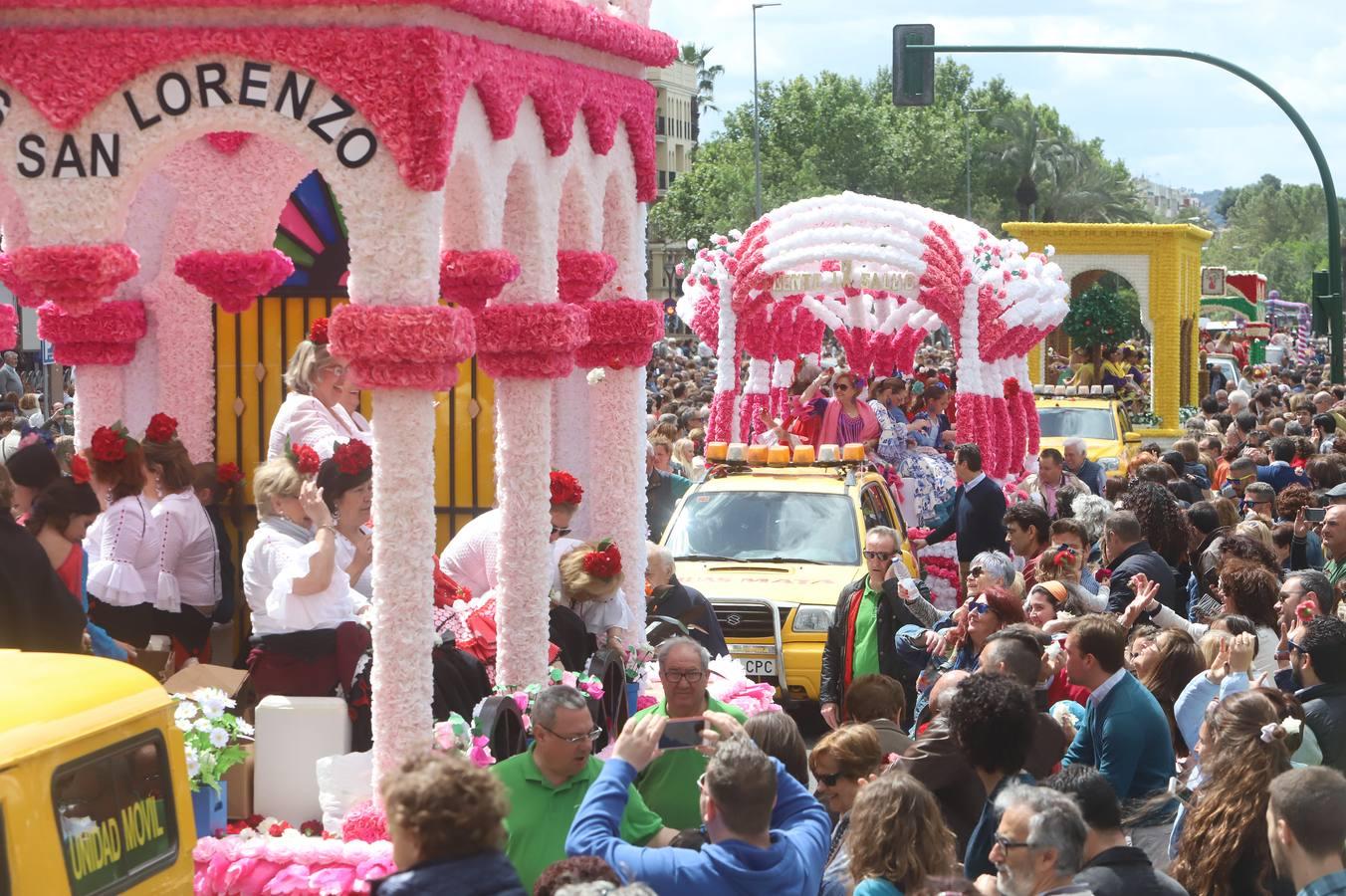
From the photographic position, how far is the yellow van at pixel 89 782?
202 inches

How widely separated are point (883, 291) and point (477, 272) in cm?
1070

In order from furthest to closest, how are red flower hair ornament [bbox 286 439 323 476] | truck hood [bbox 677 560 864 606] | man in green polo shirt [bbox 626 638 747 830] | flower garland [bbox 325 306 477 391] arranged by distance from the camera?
truck hood [bbox 677 560 864 606]
red flower hair ornament [bbox 286 439 323 476]
flower garland [bbox 325 306 477 391]
man in green polo shirt [bbox 626 638 747 830]

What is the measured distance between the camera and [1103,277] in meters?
38.1

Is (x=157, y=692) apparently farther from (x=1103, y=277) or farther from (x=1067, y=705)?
(x=1103, y=277)

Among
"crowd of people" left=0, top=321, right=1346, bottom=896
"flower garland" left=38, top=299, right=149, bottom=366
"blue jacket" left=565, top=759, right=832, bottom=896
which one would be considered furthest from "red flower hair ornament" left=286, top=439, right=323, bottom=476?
"blue jacket" left=565, top=759, right=832, bottom=896

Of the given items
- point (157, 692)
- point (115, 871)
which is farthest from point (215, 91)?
point (115, 871)

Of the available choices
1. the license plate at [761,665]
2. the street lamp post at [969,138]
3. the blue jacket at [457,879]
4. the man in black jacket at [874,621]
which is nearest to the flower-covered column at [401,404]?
the blue jacket at [457,879]

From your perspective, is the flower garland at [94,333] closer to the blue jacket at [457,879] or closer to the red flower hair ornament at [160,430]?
the red flower hair ornament at [160,430]

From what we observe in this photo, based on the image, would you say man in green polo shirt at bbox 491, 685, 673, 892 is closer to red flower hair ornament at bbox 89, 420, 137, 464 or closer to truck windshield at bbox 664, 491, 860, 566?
red flower hair ornament at bbox 89, 420, 137, 464

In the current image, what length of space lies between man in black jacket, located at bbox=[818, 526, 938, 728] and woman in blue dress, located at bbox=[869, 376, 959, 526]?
6050 millimetres

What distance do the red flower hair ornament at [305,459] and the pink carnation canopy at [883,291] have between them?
9.71 m

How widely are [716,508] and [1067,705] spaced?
657 centimetres

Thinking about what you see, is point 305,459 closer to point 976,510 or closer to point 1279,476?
point 976,510

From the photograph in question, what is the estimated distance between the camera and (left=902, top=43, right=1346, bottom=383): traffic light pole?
19.0 m
